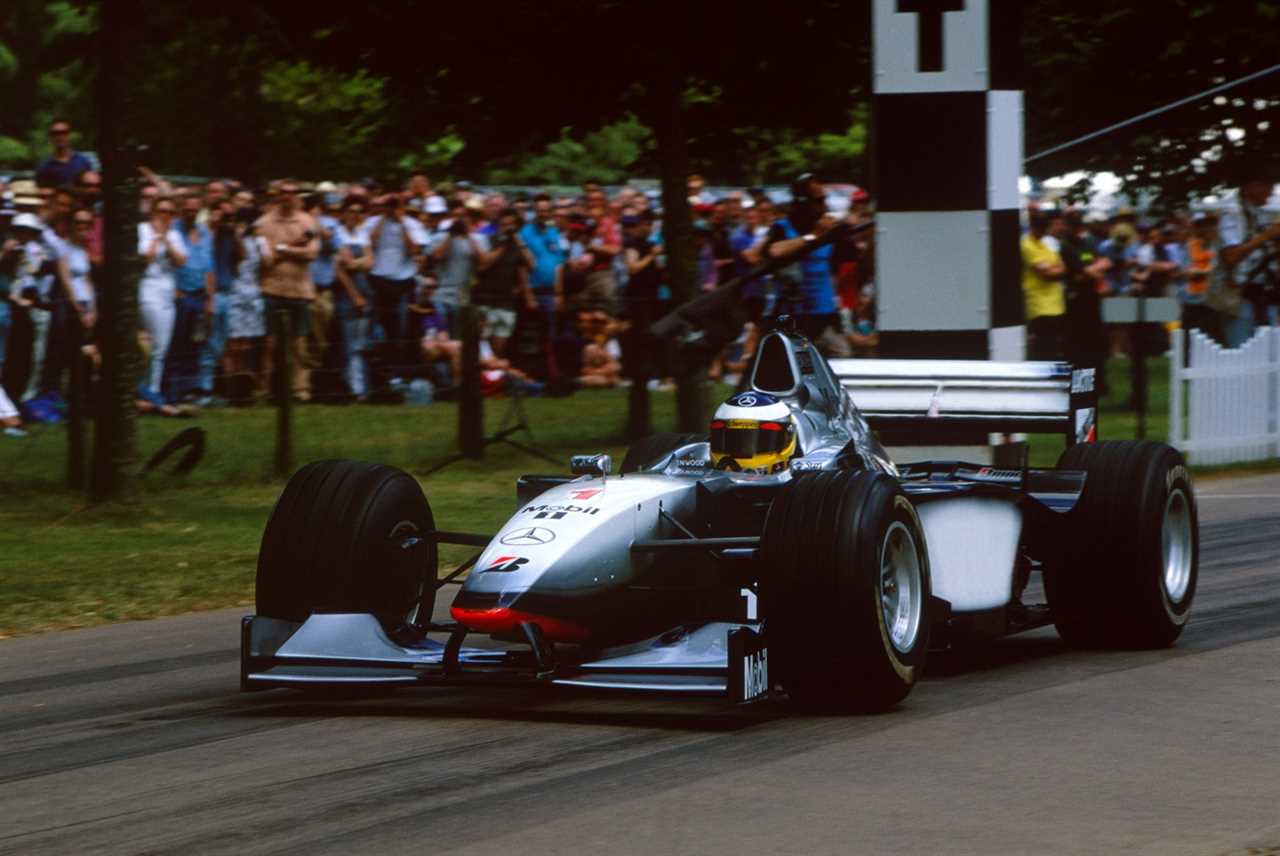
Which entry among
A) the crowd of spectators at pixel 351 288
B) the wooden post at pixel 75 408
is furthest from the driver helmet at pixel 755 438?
the crowd of spectators at pixel 351 288

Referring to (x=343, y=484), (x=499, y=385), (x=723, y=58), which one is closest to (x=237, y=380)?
(x=499, y=385)

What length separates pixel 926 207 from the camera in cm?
1228

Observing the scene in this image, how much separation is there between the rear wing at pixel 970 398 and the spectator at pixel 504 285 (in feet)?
30.1

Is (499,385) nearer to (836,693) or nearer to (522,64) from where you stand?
(522,64)

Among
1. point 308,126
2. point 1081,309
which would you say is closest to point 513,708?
point 1081,309

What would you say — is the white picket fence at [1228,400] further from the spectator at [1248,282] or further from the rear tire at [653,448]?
the rear tire at [653,448]

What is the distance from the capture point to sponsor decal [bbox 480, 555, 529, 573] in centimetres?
704

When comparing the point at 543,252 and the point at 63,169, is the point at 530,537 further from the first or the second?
the point at 543,252

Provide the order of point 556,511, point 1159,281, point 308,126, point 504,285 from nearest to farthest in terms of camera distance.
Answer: point 556,511, point 504,285, point 1159,281, point 308,126

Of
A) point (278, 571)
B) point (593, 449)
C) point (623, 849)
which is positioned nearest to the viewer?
point (623, 849)

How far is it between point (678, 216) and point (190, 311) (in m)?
4.05

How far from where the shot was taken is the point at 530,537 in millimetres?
7141

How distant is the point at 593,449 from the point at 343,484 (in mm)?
9857

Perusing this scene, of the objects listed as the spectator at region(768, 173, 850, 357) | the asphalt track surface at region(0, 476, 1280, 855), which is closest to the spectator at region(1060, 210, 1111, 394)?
the spectator at region(768, 173, 850, 357)
